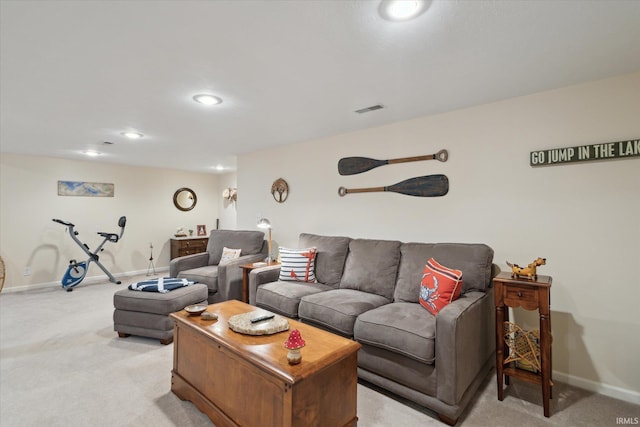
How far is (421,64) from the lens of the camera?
1925mm

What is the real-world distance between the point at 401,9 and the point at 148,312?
3214 mm

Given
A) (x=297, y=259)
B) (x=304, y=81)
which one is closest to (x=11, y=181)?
(x=297, y=259)

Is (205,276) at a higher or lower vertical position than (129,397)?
higher

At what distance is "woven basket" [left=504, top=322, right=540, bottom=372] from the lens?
205 cm

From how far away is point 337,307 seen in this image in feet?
7.83

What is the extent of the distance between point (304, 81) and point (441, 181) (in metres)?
1.59

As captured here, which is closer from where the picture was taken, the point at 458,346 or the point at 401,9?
the point at 401,9

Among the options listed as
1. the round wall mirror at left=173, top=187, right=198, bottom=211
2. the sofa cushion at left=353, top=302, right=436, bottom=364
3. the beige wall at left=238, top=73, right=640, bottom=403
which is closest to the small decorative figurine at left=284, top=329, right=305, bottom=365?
the sofa cushion at left=353, top=302, right=436, bottom=364

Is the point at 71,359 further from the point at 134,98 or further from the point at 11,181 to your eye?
the point at 11,181

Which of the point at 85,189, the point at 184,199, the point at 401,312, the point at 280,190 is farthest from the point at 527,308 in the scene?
the point at 85,189

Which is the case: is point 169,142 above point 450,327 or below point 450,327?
above

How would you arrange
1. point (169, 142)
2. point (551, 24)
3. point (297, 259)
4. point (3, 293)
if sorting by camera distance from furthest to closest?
1. point (3, 293)
2. point (169, 142)
3. point (297, 259)
4. point (551, 24)

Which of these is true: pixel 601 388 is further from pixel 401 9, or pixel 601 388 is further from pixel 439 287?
pixel 401 9

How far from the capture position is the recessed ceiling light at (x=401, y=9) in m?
1.34
